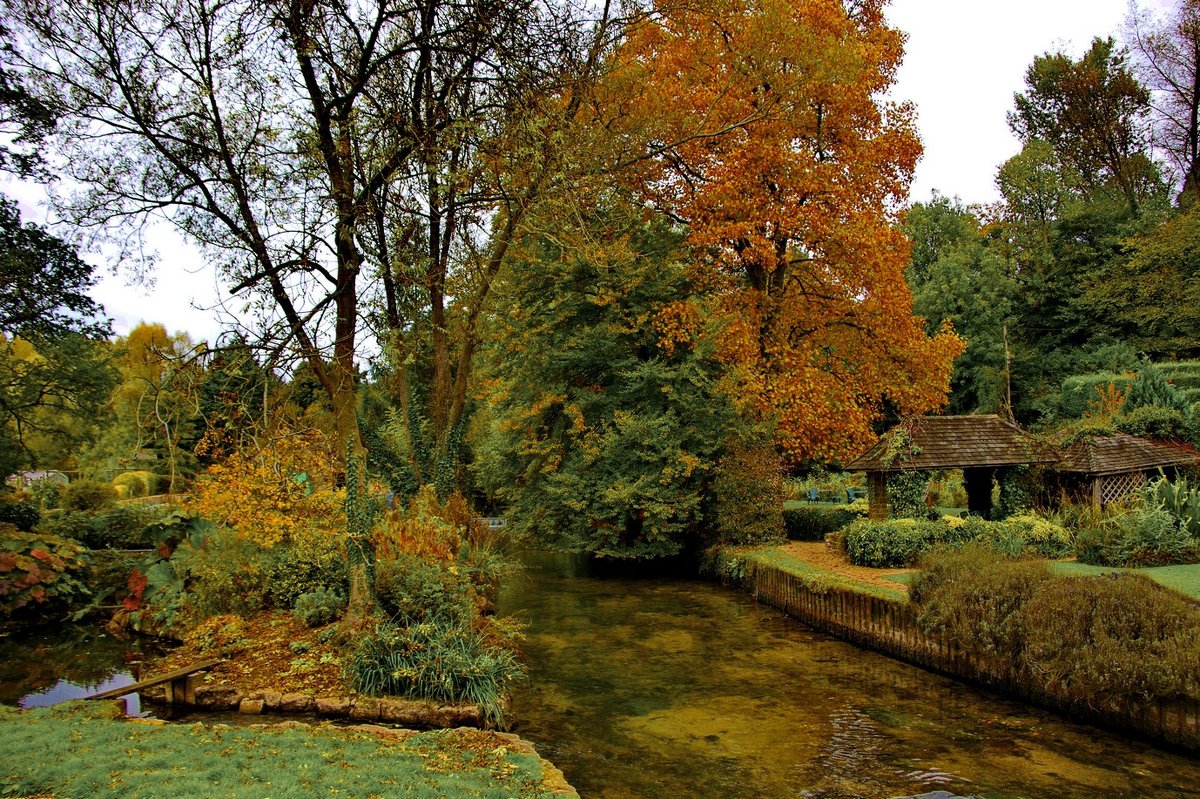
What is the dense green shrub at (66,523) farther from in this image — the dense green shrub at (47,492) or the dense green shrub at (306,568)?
the dense green shrub at (306,568)

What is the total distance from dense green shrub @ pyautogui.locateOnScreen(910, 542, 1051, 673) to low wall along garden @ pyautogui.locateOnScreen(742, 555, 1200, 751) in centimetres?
22

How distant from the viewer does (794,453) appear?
62.5 feet

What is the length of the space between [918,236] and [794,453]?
2734cm

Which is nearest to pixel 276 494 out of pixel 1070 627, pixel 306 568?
pixel 306 568

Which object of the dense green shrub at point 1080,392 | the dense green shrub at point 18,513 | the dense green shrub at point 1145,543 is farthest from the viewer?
the dense green shrub at point 1080,392

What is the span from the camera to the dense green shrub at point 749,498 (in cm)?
1803

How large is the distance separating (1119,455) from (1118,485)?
61 centimetres

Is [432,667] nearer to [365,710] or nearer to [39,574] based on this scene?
[365,710]

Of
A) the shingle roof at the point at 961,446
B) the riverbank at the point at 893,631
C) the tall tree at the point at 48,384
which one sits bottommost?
the riverbank at the point at 893,631

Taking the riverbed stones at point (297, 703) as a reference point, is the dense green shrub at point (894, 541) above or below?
above

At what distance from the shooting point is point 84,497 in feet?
67.1

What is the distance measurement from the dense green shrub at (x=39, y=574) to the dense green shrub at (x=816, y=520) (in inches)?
619

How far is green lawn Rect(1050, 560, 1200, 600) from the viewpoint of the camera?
962 centimetres

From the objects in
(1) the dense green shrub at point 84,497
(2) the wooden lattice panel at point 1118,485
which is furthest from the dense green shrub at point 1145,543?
(1) the dense green shrub at point 84,497
